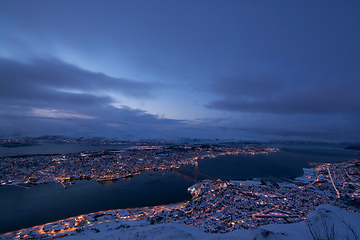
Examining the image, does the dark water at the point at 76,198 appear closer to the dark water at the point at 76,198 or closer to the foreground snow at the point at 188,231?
the dark water at the point at 76,198

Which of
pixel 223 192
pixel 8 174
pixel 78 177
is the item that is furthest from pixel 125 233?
pixel 8 174

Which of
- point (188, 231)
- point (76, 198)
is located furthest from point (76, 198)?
point (188, 231)

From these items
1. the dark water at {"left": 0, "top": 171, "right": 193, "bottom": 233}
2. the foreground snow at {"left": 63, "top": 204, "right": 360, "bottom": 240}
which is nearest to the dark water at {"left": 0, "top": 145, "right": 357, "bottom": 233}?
the dark water at {"left": 0, "top": 171, "right": 193, "bottom": 233}

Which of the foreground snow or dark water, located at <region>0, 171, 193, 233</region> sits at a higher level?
the foreground snow

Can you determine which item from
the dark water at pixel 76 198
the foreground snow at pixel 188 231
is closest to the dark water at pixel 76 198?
the dark water at pixel 76 198

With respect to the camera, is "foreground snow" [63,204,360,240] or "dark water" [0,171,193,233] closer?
"foreground snow" [63,204,360,240]

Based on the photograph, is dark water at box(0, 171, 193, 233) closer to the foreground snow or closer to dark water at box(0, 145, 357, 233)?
dark water at box(0, 145, 357, 233)

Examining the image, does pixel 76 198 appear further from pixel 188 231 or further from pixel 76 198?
pixel 188 231

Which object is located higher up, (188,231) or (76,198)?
(188,231)
